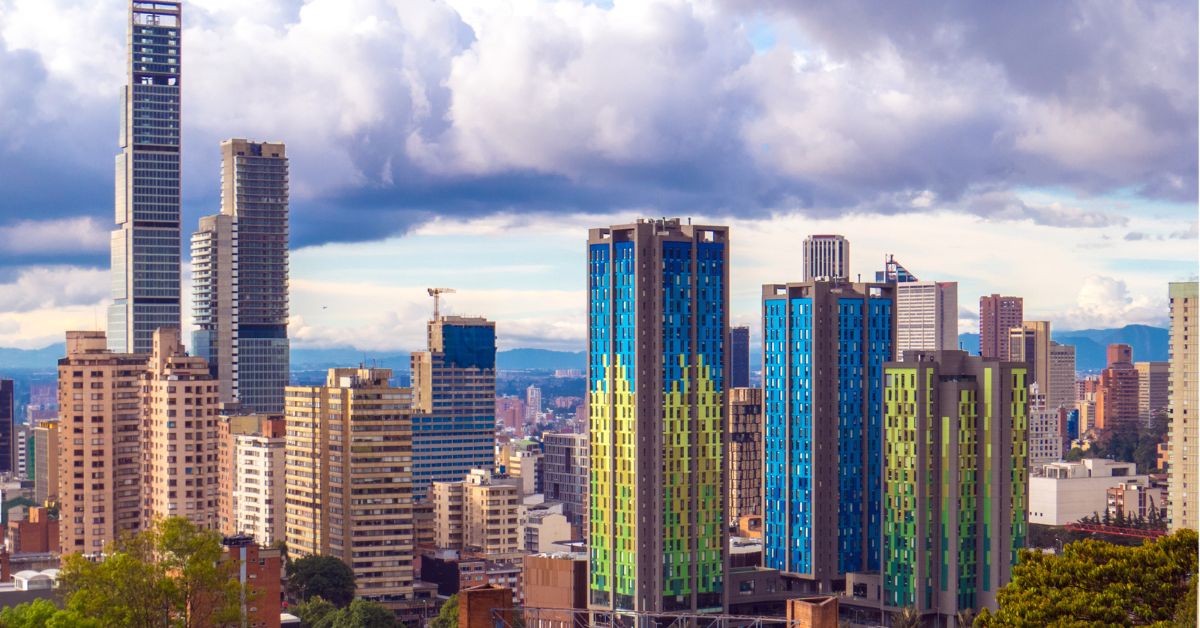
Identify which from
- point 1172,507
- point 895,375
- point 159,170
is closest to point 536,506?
point 1172,507

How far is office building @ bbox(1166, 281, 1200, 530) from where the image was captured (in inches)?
1933

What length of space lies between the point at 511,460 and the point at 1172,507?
3996cm

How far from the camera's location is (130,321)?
3898 inches

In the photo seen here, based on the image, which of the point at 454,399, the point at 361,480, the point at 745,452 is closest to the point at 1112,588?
the point at 361,480

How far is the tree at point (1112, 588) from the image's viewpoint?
15305 millimetres

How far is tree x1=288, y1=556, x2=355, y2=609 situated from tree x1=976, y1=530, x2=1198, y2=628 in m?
31.8

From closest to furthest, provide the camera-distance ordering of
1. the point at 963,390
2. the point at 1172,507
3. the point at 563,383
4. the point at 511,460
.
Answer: the point at 963,390
the point at 1172,507
the point at 511,460
the point at 563,383

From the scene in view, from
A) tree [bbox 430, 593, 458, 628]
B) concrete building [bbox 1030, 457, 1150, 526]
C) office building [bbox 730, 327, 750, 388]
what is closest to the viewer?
tree [bbox 430, 593, 458, 628]

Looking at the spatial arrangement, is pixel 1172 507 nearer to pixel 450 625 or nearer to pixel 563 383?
pixel 450 625

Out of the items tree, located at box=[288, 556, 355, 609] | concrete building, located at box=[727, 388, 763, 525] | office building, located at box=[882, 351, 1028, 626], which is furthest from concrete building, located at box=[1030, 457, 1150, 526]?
tree, located at box=[288, 556, 355, 609]

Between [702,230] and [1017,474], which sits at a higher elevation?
[702,230]

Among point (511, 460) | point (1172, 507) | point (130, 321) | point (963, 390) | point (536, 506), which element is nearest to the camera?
point (963, 390)

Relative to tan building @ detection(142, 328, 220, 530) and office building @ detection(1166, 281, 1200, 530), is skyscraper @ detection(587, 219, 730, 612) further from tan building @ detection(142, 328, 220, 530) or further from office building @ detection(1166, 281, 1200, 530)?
tan building @ detection(142, 328, 220, 530)

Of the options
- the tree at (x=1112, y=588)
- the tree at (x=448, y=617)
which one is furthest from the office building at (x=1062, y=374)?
the tree at (x=1112, y=588)
